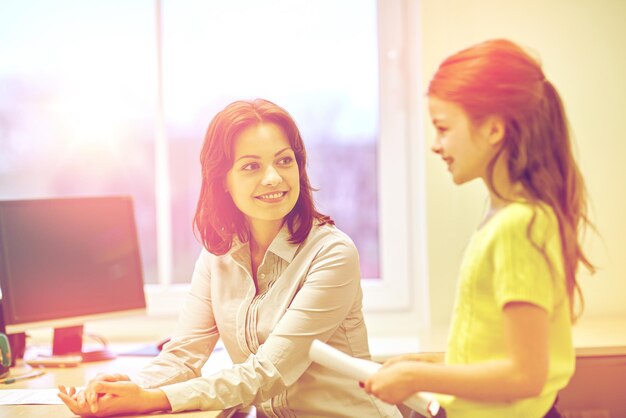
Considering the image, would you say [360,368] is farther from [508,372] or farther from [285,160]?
[285,160]

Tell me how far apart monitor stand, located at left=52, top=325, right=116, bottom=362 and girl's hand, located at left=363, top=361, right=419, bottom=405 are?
1.47 m

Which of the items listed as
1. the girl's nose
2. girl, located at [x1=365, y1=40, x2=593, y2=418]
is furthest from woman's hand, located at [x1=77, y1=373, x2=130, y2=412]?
girl, located at [x1=365, y1=40, x2=593, y2=418]

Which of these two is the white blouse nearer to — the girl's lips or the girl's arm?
the girl's lips

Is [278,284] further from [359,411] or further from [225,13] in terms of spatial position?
[225,13]

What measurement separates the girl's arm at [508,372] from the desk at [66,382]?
24.3 inches

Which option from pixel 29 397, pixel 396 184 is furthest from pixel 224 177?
pixel 396 184

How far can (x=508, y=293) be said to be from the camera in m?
1.06

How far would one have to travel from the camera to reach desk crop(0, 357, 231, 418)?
5.46ft

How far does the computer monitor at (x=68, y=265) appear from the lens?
2266 mm

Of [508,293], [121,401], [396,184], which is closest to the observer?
[508,293]

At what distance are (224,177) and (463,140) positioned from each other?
87 centimetres

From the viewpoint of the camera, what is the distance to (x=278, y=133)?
1.85m

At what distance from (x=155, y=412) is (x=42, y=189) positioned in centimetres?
169

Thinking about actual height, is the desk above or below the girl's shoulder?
below
